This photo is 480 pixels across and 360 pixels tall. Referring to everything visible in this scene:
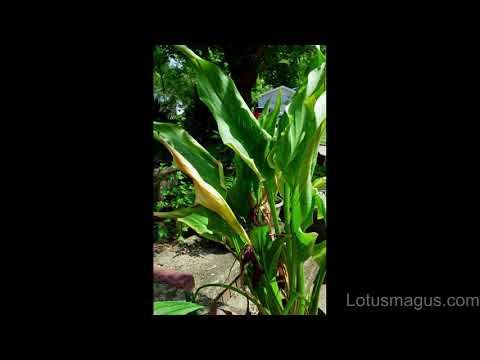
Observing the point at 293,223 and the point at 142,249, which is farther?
the point at 293,223

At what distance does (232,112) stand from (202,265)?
4.48ft

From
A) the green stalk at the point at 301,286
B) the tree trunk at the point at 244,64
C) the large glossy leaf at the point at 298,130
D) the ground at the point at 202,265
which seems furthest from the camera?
the tree trunk at the point at 244,64

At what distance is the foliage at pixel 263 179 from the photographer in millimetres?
735

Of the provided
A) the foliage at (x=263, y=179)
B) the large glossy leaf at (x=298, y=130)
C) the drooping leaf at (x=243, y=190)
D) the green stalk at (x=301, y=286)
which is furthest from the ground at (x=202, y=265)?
the large glossy leaf at (x=298, y=130)

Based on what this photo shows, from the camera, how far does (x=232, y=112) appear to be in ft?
2.66

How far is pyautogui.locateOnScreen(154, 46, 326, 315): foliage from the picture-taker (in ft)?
2.41

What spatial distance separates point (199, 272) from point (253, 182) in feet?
3.84

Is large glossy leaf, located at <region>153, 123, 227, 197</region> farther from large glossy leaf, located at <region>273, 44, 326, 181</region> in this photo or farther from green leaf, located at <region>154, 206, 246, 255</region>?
large glossy leaf, located at <region>273, 44, 326, 181</region>

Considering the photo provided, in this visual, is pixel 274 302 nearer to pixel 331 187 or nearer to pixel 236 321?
pixel 236 321

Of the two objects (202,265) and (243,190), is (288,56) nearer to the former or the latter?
(202,265)

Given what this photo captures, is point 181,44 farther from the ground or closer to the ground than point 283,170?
farther from the ground

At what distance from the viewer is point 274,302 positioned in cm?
87

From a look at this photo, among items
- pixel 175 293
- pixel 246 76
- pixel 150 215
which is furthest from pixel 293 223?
pixel 246 76

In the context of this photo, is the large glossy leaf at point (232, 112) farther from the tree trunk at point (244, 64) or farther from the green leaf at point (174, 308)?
the tree trunk at point (244, 64)
